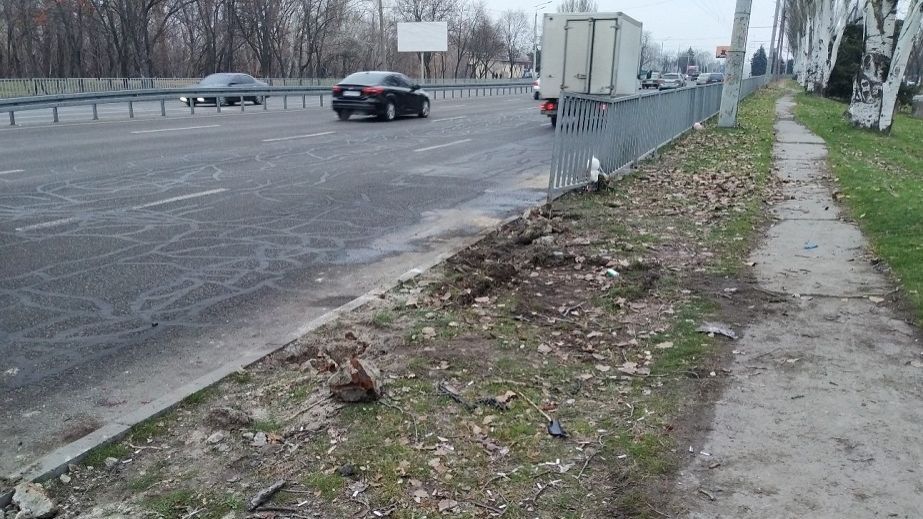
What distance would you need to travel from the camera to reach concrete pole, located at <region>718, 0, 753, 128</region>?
20.8 meters

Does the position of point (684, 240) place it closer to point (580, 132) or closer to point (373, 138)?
point (580, 132)

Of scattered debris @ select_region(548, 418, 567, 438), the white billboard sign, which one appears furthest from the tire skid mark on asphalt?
the white billboard sign

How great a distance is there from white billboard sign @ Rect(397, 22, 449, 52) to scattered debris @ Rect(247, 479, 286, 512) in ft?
204

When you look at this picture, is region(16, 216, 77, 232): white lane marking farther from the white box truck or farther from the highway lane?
the highway lane

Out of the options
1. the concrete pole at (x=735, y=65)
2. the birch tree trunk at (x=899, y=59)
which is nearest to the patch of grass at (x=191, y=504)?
the birch tree trunk at (x=899, y=59)

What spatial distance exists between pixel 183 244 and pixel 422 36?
59252mm

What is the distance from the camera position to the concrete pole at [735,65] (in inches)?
821

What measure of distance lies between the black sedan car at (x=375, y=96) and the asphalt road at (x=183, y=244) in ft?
23.9

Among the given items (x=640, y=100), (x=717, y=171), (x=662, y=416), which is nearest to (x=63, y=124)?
(x=640, y=100)

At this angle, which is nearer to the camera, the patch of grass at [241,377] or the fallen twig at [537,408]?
the fallen twig at [537,408]

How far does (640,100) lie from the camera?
13.3 metres

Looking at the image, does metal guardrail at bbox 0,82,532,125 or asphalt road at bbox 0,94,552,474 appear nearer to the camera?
asphalt road at bbox 0,94,552,474

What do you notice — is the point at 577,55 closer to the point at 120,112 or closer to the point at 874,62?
the point at 874,62

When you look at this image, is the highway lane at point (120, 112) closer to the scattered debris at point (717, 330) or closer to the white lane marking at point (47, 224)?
the white lane marking at point (47, 224)
